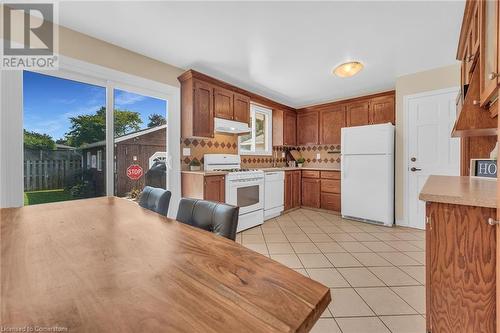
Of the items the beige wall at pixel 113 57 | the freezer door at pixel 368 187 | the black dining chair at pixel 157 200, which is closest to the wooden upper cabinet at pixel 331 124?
the freezer door at pixel 368 187

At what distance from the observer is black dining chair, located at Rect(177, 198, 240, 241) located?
1.09 m

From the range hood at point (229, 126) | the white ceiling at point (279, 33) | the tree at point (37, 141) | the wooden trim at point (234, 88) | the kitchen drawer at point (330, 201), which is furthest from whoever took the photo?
the kitchen drawer at point (330, 201)

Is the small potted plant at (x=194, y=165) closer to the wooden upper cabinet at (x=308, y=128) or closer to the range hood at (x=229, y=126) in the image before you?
the range hood at (x=229, y=126)

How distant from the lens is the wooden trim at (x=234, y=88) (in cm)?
303

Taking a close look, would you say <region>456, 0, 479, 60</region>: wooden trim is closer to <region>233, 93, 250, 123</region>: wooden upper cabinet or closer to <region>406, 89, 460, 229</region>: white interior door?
<region>406, 89, 460, 229</region>: white interior door

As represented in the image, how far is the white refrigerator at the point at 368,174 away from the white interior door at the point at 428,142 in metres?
0.26

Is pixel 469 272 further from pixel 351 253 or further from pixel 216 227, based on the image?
pixel 351 253

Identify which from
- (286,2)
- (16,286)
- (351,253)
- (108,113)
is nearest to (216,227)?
(16,286)

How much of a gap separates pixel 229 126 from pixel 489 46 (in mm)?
2851

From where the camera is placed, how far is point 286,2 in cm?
183

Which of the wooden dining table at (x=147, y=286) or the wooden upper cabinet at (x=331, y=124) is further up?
the wooden upper cabinet at (x=331, y=124)

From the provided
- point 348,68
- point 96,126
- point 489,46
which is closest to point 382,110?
point 348,68

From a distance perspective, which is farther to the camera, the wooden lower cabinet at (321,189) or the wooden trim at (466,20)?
the wooden lower cabinet at (321,189)

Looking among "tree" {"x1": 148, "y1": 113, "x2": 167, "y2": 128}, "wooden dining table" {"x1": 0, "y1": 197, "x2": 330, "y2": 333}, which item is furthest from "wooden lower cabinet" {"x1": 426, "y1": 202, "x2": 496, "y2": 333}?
"tree" {"x1": 148, "y1": 113, "x2": 167, "y2": 128}
